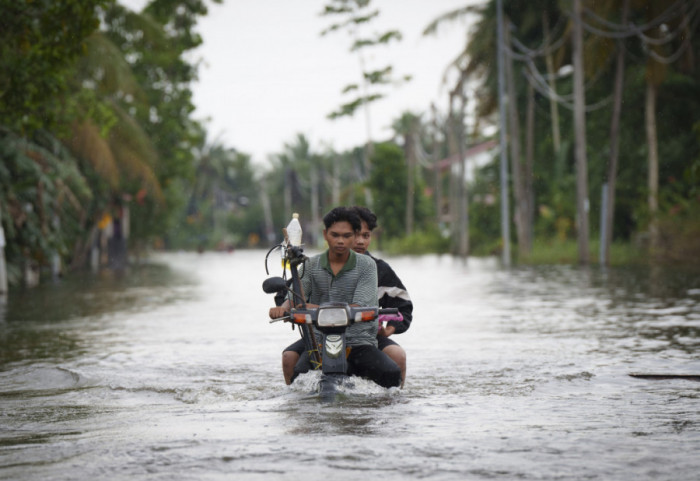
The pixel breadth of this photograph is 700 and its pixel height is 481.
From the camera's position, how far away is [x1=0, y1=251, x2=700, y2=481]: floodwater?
19.2 feet

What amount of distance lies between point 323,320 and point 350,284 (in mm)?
642

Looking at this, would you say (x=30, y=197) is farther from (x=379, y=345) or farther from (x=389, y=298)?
(x=379, y=345)

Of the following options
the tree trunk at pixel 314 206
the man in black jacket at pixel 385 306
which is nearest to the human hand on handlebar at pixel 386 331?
the man in black jacket at pixel 385 306

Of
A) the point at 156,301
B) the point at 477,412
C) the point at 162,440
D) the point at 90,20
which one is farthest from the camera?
the point at 156,301

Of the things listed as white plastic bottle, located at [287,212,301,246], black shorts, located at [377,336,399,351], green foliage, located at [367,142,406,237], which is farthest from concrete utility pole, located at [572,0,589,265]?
green foliage, located at [367,142,406,237]

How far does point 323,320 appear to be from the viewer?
7.25 m

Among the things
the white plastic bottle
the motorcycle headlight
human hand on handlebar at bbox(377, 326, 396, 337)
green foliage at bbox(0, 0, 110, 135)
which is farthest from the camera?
green foliage at bbox(0, 0, 110, 135)

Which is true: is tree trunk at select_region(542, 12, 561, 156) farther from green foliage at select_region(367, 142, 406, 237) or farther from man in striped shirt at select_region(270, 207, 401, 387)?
man in striped shirt at select_region(270, 207, 401, 387)

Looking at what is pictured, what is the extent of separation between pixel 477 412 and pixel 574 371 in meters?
2.50

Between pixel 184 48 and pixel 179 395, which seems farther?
pixel 184 48

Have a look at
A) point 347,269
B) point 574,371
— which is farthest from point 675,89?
point 347,269

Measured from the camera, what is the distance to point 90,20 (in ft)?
51.6

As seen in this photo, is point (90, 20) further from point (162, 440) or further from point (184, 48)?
point (184, 48)

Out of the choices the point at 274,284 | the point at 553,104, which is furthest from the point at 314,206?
the point at 274,284
